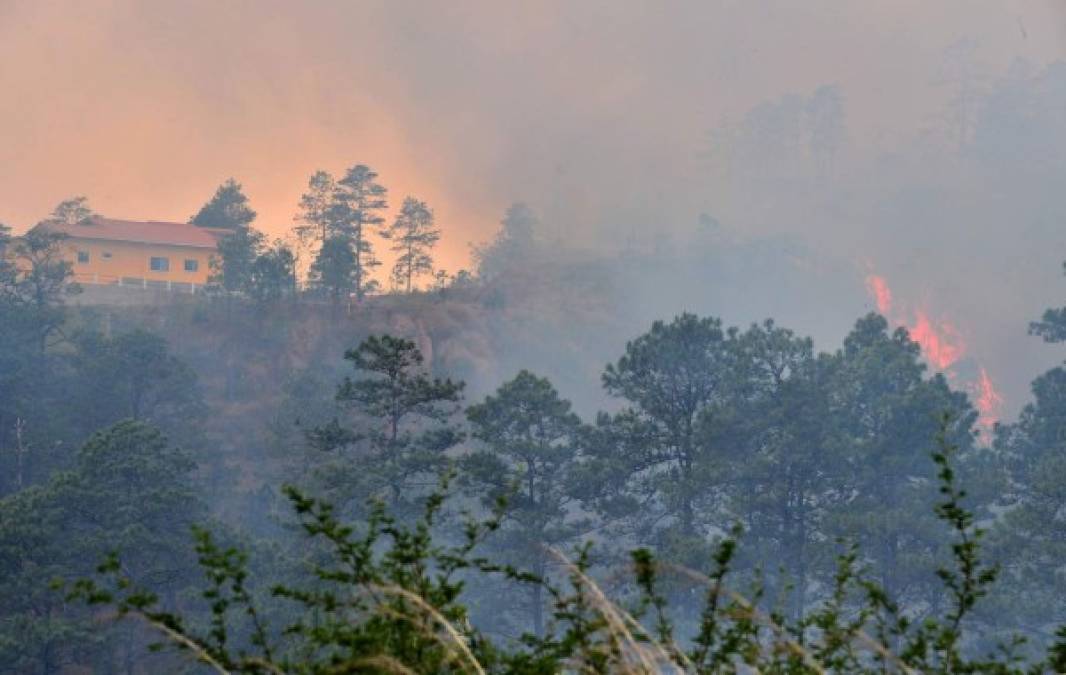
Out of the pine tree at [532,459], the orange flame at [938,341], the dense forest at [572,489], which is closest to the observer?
the dense forest at [572,489]

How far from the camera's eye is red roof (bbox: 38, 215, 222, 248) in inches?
4498

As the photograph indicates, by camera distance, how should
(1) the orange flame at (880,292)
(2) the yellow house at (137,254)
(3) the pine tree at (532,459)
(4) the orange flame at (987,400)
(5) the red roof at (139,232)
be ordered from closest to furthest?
(3) the pine tree at (532,459), (2) the yellow house at (137,254), (5) the red roof at (139,232), (4) the orange flame at (987,400), (1) the orange flame at (880,292)

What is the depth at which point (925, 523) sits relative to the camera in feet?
165

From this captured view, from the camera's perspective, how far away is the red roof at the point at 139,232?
11425 cm

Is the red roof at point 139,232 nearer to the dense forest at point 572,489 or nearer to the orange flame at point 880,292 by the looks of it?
the dense forest at point 572,489

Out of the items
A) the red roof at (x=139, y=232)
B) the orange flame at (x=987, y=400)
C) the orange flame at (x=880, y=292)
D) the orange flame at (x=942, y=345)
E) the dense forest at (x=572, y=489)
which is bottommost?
the dense forest at (x=572, y=489)

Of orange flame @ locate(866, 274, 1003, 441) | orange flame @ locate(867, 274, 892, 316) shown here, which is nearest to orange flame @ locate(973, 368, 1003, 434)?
orange flame @ locate(866, 274, 1003, 441)

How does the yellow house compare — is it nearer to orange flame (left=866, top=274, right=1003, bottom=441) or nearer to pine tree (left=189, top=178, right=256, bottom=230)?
pine tree (left=189, top=178, right=256, bottom=230)

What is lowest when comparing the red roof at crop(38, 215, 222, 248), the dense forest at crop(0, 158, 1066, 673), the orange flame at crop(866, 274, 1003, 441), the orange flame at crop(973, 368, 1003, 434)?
the dense forest at crop(0, 158, 1066, 673)

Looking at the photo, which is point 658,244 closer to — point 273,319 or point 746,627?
point 273,319

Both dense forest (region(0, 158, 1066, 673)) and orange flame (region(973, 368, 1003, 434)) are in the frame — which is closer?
dense forest (region(0, 158, 1066, 673))

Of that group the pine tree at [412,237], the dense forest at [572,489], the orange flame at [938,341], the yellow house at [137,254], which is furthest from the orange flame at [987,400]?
the yellow house at [137,254]

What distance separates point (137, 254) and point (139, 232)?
2.70 m

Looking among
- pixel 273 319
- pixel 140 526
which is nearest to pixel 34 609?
pixel 140 526
